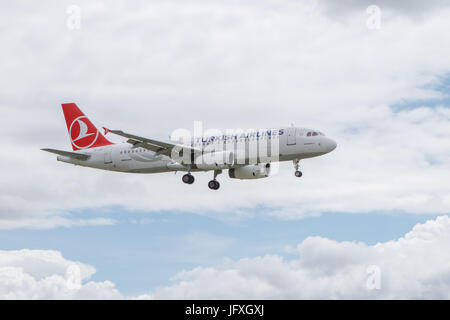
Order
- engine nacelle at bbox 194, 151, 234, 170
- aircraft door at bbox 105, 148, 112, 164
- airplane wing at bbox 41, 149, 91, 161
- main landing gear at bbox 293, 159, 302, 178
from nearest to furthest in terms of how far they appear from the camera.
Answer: main landing gear at bbox 293, 159, 302, 178
engine nacelle at bbox 194, 151, 234, 170
airplane wing at bbox 41, 149, 91, 161
aircraft door at bbox 105, 148, 112, 164

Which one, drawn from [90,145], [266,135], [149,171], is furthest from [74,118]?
[266,135]

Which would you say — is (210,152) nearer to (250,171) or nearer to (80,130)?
(250,171)

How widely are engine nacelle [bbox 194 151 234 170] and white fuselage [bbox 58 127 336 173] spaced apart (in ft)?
1.55

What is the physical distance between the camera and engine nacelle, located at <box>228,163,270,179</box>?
68750 millimetres

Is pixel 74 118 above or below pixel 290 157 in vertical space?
above

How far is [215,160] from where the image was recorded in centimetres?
6456

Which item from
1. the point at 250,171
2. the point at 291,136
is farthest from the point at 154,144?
the point at 291,136

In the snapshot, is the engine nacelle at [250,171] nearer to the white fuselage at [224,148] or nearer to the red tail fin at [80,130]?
the white fuselage at [224,148]

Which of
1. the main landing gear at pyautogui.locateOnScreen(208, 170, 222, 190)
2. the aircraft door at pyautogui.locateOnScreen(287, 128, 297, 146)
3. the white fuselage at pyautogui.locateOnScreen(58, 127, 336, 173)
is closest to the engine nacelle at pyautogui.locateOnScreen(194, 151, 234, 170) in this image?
the white fuselage at pyautogui.locateOnScreen(58, 127, 336, 173)

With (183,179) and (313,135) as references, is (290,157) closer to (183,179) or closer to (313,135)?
(313,135)

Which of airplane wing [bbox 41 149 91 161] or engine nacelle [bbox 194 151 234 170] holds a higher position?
airplane wing [bbox 41 149 91 161]

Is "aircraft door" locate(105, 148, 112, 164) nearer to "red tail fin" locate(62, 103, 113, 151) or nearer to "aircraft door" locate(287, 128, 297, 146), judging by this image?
"red tail fin" locate(62, 103, 113, 151)

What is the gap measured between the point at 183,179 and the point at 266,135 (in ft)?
30.6

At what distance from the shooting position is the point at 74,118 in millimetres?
78625
